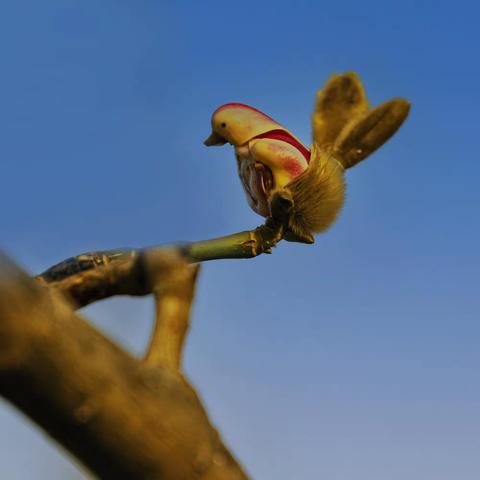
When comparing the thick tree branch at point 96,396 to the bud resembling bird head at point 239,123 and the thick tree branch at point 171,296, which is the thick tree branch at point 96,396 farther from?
the bud resembling bird head at point 239,123

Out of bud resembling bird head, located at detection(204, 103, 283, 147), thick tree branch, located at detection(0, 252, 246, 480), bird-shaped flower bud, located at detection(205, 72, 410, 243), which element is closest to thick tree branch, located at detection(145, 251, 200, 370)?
thick tree branch, located at detection(0, 252, 246, 480)

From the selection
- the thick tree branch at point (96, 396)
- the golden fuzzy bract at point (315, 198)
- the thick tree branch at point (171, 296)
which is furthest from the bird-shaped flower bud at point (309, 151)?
the thick tree branch at point (96, 396)

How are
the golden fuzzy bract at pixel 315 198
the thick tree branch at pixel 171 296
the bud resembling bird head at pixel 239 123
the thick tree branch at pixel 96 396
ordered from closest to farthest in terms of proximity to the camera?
the thick tree branch at pixel 96 396
the thick tree branch at pixel 171 296
the golden fuzzy bract at pixel 315 198
the bud resembling bird head at pixel 239 123

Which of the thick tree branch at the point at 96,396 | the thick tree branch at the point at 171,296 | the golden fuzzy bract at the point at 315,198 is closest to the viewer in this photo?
the thick tree branch at the point at 96,396

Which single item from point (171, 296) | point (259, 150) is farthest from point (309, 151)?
point (171, 296)

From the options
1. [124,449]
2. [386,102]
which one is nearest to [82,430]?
[124,449]

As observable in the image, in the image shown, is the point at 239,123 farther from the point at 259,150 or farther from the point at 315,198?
the point at 315,198
